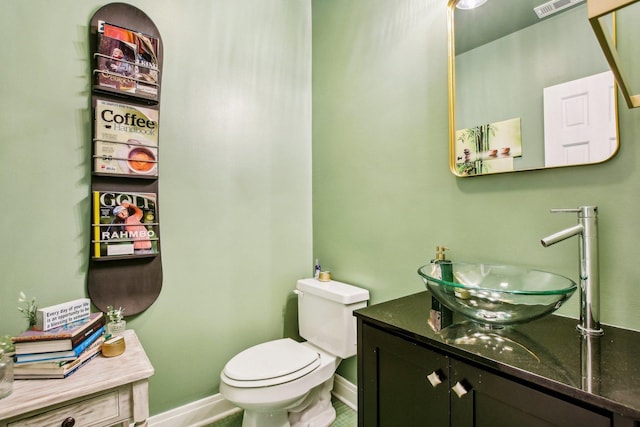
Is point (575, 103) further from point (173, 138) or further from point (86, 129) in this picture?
point (86, 129)

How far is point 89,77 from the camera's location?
144cm

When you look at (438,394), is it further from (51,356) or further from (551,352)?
(51,356)

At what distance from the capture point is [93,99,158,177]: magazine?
1.41 m

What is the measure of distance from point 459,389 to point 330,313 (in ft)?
3.15

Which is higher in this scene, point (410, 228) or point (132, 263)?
point (410, 228)

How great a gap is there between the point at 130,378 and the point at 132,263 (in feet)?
2.10

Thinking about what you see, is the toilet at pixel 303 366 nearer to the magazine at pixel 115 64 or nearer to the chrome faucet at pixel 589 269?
the chrome faucet at pixel 589 269

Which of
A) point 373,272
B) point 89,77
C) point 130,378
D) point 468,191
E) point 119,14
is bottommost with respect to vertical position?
point 130,378

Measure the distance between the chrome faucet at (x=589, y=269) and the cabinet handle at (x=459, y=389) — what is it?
0.42 m

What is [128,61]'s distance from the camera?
4.79ft

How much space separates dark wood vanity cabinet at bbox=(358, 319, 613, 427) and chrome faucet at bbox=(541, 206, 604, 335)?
365 millimetres

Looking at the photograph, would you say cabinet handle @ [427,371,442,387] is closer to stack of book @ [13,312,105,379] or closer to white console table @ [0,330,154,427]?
white console table @ [0,330,154,427]

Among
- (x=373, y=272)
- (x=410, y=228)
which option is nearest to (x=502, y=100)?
(x=410, y=228)

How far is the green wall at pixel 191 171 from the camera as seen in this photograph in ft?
4.34
